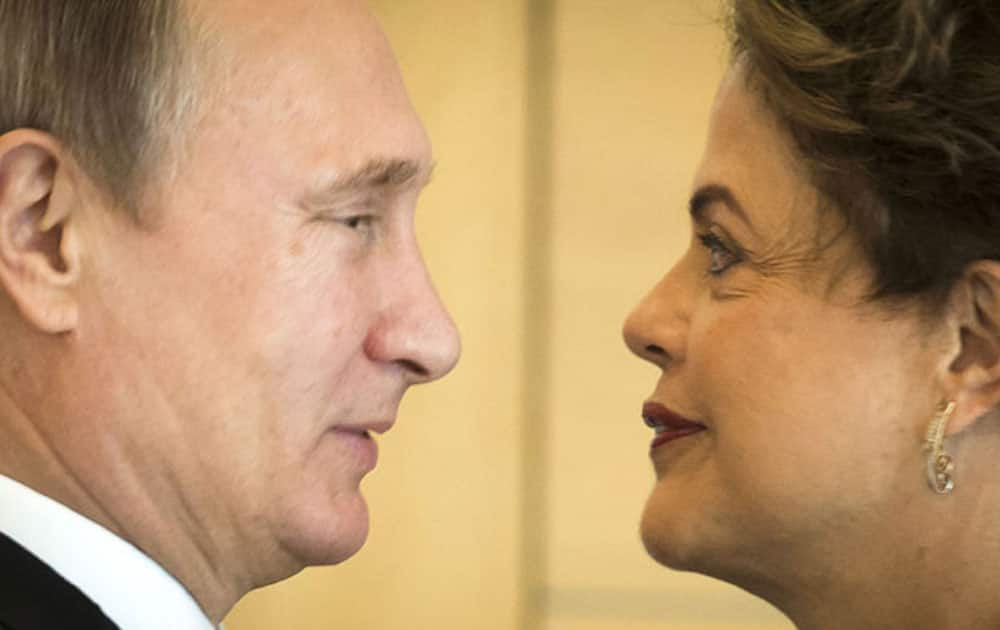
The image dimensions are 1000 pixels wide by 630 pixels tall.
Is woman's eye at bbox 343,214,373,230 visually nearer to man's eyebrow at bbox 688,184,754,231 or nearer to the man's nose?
the man's nose

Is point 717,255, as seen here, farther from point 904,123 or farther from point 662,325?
point 904,123

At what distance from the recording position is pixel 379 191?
4.77 ft

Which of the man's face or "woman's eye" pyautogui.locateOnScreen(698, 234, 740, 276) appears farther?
"woman's eye" pyautogui.locateOnScreen(698, 234, 740, 276)

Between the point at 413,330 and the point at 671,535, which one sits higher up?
the point at 413,330

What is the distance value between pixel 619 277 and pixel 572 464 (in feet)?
1.42

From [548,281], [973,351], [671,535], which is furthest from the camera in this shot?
[548,281]

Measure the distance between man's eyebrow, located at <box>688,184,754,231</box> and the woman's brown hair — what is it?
3.5 inches

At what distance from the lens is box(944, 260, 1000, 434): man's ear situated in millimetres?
1392

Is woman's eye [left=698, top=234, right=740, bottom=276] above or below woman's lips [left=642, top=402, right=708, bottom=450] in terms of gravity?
above

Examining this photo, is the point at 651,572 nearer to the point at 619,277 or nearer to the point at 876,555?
the point at 619,277

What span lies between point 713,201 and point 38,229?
2.10ft

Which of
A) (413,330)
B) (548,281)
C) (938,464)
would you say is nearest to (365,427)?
(413,330)

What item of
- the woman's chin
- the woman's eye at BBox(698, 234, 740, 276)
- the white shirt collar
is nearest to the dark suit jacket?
the white shirt collar

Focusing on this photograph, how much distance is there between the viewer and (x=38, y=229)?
4.30 feet
